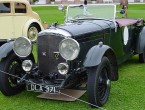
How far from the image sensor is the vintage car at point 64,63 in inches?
205

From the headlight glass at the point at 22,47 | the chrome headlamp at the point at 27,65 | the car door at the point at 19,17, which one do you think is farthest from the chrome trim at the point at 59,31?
the car door at the point at 19,17

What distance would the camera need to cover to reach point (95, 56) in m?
5.25

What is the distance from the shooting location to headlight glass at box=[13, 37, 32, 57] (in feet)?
18.6

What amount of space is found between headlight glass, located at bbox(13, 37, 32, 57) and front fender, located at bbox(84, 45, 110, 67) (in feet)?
3.42

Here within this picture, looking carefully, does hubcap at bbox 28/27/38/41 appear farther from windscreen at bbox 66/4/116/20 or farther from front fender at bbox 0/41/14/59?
front fender at bbox 0/41/14/59

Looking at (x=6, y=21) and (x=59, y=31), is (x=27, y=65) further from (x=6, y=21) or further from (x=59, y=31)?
(x=6, y=21)

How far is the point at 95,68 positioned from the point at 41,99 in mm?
1164

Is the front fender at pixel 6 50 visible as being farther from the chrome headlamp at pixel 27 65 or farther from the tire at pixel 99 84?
the tire at pixel 99 84

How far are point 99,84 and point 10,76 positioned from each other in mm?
1545

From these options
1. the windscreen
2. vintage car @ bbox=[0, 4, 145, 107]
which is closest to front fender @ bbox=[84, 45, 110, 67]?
vintage car @ bbox=[0, 4, 145, 107]

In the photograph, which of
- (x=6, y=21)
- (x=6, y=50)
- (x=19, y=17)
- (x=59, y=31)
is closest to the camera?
(x=59, y=31)

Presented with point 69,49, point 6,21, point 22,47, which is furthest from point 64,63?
point 6,21

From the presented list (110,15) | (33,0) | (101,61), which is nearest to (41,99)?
(101,61)

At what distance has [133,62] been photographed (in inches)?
333
